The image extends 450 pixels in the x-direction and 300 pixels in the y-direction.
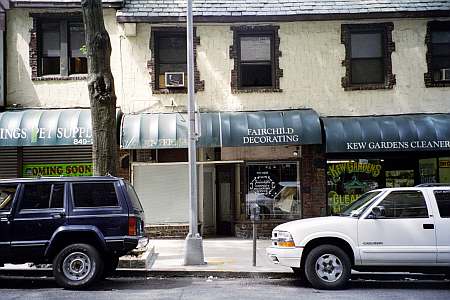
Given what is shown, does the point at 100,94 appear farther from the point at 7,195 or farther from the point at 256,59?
the point at 256,59

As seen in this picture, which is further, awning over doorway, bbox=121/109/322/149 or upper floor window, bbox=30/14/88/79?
upper floor window, bbox=30/14/88/79

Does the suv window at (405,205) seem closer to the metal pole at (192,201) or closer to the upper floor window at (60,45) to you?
the metal pole at (192,201)

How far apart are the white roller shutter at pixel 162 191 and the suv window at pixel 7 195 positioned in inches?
254

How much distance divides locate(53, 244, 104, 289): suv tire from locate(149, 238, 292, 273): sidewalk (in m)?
1.94

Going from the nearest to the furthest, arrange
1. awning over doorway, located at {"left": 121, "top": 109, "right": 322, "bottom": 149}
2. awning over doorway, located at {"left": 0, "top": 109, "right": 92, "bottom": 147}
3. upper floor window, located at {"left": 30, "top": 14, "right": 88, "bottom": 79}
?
awning over doorway, located at {"left": 0, "top": 109, "right": 92, "bottom": 147}, awning over doorway, located at {"left": 121, "top": 109, "right": 322, "bottom": 149}, upper floor window, located at {"left": 30, "top": 14, "right": 88, "bottom": 79}

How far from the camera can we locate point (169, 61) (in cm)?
1644

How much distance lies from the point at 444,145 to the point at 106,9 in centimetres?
999

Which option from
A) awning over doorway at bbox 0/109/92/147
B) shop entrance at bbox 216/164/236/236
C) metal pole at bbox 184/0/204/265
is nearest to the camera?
metal pole at bbox 184/0/204/265

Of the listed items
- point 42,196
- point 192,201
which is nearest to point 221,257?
point 192,201

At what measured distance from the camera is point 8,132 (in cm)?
1492

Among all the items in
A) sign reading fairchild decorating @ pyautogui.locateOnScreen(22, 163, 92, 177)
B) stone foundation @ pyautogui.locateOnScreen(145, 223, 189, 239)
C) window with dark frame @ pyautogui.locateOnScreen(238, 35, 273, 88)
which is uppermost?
window with dark frame @ pyautogui.locateOnScreen(238, 35, 273, 88)

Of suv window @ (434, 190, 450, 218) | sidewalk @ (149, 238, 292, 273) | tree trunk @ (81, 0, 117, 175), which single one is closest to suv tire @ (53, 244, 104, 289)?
sidewalk @ (149, 238, 292, 273)

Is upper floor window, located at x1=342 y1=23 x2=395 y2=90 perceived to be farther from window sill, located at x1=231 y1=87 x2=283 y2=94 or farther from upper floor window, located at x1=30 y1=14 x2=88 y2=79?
upper floor window, located at x1=30 y1=14 x2=88 y2=79

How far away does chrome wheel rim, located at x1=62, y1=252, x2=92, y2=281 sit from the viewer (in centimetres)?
936
